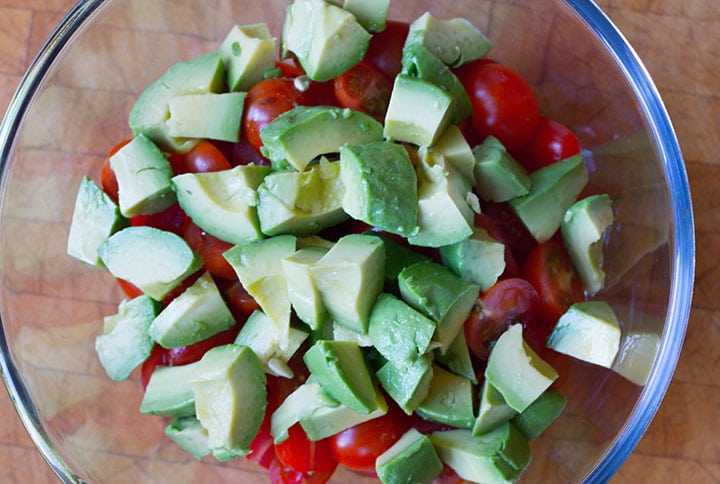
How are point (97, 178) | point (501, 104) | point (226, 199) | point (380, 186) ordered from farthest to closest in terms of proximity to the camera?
point (97, 178), point (501, 104), point (226, 199), point (380, 186)

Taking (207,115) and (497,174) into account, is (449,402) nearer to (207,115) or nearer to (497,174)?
(497,174)

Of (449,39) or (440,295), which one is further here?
(449,39)

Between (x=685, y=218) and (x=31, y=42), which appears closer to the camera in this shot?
(x=685, y=218)

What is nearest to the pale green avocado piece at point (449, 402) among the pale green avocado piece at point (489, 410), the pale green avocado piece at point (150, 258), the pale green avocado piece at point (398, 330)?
the pale green avocado piece at point (489, 410)

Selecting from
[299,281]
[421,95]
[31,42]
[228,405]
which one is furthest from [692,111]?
[31,42]

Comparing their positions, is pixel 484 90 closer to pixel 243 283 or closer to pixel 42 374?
pixel 243 283

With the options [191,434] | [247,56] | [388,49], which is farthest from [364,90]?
[191,434]

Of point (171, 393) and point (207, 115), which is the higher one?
point (207, 115)
